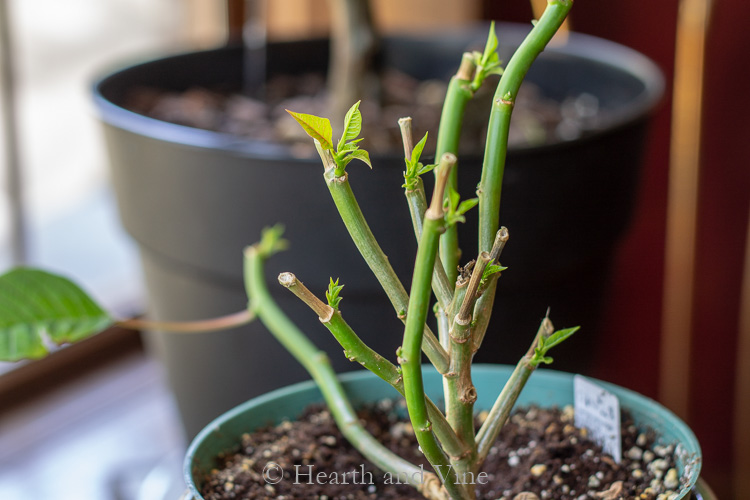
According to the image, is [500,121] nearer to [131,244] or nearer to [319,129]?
[319,129]

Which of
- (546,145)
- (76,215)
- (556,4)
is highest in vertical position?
(556,4)

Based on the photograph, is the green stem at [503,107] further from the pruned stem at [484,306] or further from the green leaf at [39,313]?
the green leaf at [39,313]

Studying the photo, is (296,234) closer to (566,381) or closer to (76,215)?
(566,381)

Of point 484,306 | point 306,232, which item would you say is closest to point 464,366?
point 484,306

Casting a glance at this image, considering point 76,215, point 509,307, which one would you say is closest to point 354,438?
point 509,307

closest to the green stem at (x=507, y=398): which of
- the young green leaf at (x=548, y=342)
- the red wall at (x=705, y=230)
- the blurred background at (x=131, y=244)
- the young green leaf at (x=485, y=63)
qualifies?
the young green leaf at (x=548, y=342)
